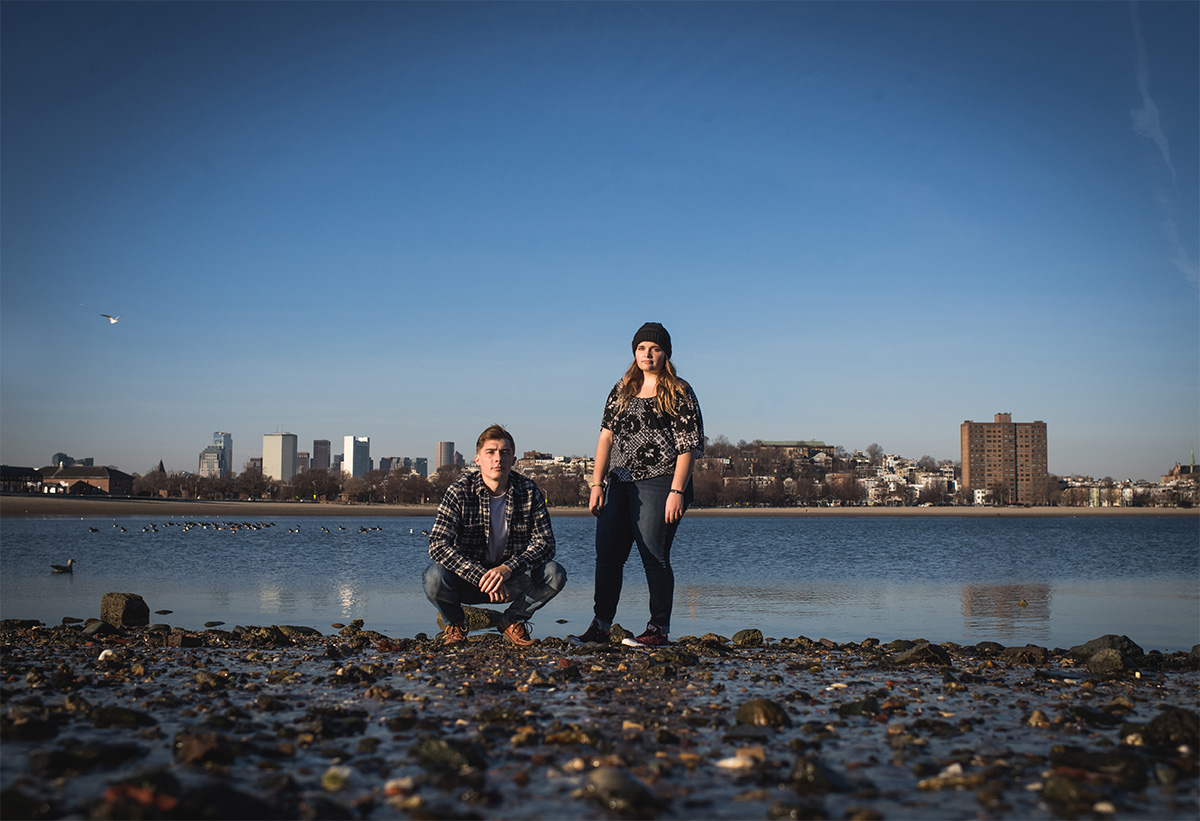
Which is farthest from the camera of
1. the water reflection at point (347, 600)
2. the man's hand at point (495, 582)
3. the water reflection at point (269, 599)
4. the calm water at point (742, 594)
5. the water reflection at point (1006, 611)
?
the water reflection at point (269, 599)

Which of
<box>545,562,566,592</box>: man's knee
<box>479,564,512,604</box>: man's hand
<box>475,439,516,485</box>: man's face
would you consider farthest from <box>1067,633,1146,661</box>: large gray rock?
<box>475,439,516,485</box>: man's face

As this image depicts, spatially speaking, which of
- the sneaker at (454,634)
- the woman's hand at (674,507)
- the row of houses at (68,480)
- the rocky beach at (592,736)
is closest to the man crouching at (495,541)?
the sneaker at (454,634)

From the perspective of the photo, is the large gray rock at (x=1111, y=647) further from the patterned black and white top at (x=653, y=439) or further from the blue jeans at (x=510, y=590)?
the blue jeans at (x=510, y=590)

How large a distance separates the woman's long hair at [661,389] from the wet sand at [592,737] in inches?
74.2

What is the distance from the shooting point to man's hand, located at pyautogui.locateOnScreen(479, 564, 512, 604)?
6137mm

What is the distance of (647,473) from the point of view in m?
6.77

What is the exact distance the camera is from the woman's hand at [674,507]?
6625 mm

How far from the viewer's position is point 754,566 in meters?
23.2

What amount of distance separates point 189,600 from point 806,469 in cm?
17962

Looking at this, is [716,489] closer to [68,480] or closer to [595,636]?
[68,480]

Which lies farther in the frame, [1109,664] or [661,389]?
[661,389]

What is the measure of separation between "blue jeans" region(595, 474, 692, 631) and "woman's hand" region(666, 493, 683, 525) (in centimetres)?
7

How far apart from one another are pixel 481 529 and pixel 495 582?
525 millimetres

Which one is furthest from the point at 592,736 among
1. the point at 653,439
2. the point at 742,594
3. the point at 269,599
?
the point at 742,594
